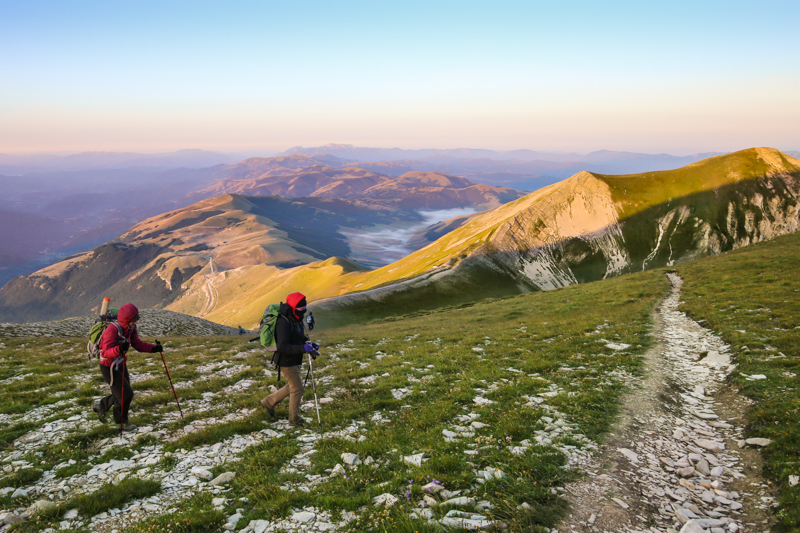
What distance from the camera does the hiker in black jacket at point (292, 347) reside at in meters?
11.6

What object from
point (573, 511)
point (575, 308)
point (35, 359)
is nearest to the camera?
point (573, 511)

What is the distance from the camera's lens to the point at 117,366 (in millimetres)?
12070

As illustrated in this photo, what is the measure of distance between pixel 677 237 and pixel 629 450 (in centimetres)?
13700

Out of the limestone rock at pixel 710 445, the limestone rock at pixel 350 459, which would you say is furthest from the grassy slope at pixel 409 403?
the limestone rock at pixel 710 445

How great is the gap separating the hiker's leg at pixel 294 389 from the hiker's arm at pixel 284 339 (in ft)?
2.51

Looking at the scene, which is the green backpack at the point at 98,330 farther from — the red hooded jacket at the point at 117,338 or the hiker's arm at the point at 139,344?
the hiker's arm at the point at 139,344

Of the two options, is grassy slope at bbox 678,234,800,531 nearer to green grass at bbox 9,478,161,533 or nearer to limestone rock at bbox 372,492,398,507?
limestone rock at bbox 372,492,398,507

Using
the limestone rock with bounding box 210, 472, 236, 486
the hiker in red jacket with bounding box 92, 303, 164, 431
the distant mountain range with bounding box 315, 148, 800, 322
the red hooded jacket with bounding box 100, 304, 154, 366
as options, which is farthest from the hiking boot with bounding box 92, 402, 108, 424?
the distant mountain range with bounding box 315, 148, 800, 322

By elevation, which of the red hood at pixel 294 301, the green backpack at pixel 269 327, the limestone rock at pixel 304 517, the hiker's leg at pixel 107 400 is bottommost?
the limestone rock at pixel 304 517

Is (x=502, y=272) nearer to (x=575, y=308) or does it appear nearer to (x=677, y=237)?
(x=677, y=237)

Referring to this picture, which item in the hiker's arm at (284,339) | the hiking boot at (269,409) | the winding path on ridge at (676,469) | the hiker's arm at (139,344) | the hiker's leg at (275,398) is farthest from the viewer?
the hiking boot at (269,409)

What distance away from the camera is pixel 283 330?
11.6 metres

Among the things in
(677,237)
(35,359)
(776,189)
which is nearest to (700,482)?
(35,359)

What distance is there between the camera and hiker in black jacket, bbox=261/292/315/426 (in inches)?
459
